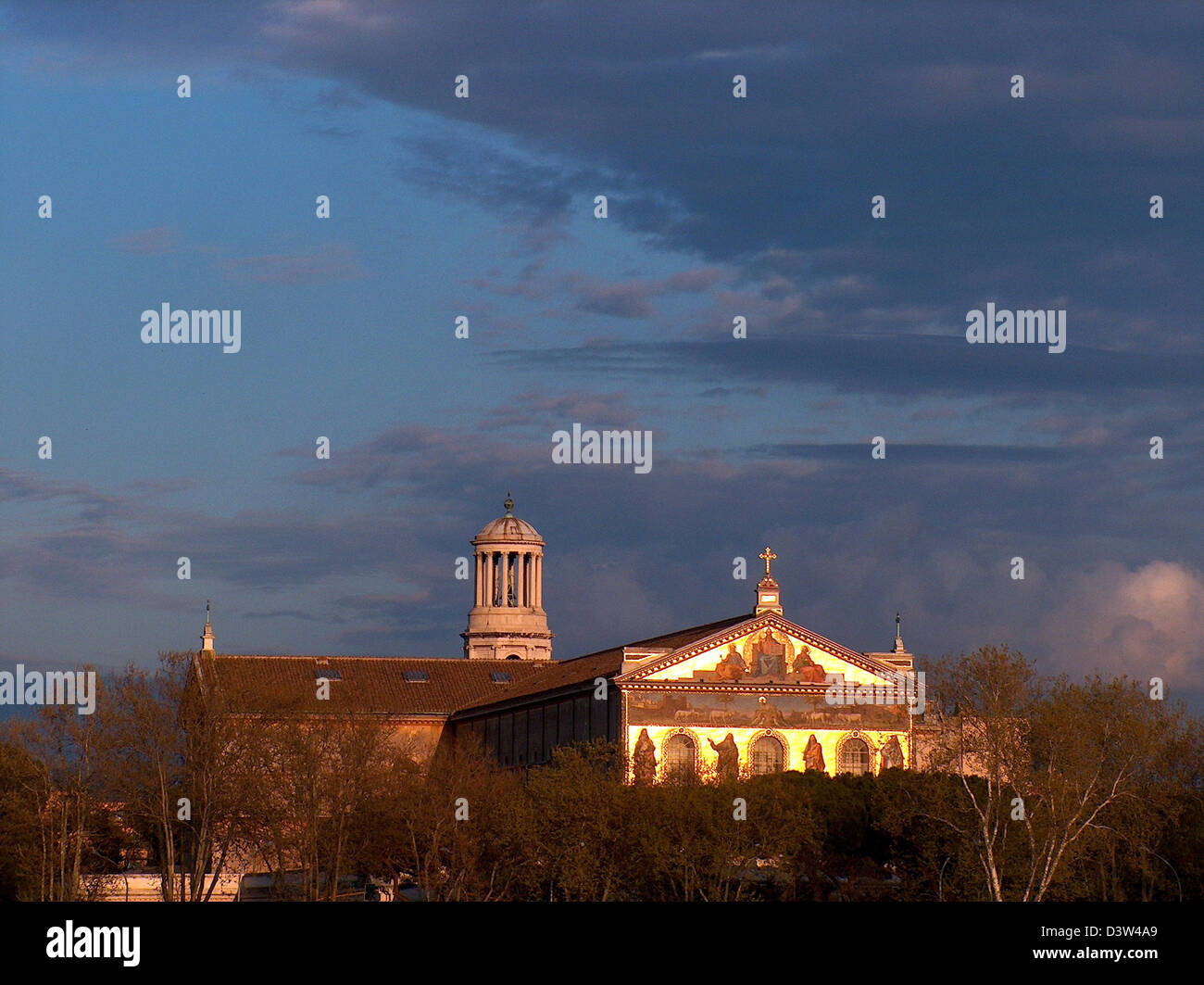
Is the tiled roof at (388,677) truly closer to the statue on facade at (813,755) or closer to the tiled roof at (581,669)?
the tiled roof at (581,669)

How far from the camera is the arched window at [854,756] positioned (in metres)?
95.4

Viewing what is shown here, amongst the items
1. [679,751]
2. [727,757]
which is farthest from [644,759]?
[679,751]

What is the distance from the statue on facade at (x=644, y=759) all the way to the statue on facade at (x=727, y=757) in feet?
8.98

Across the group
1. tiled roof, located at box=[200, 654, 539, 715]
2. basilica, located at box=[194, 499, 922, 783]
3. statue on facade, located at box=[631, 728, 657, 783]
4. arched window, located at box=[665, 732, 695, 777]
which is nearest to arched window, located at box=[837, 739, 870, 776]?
basilica, located at box=[194, 499, 922, 783]

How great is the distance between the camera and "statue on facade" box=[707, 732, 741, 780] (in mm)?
88188

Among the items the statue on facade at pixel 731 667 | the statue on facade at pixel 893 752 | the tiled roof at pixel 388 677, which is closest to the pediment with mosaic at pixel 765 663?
the statue on facade at pixel 731 667

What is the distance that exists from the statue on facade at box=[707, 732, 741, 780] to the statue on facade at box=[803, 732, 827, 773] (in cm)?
317

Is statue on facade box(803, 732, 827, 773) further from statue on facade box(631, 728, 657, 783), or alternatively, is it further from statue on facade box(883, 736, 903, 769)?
statue on facade box(631, 728, 657, 783)

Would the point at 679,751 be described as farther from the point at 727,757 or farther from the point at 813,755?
the point at 813,755
